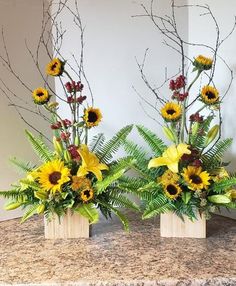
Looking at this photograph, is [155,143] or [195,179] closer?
[195,179]

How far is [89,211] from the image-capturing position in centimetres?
119

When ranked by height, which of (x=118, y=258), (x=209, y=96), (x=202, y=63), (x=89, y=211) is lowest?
(x=118, y=258)

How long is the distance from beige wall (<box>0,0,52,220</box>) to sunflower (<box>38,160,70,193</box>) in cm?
31

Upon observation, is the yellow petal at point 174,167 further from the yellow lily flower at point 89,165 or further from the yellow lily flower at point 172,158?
the yellow lily flower at point 89,165

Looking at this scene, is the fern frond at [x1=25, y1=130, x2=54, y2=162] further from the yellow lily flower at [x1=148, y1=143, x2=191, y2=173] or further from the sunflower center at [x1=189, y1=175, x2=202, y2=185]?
the sunflower center at [x1=189, y1=175, x2=202, y2=185]

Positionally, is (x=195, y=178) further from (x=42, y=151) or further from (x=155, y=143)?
(x=42, y=151)

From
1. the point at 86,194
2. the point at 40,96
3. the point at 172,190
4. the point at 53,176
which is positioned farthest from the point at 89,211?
the point at 40,96

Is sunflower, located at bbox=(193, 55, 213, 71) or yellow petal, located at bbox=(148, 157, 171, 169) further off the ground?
sunflower, located at bbox=(193, 55, 213, 71)

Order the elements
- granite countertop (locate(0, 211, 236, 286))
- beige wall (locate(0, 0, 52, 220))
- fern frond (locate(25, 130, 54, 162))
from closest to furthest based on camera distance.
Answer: granite countertop (locate(0, 211, 236, 286)) < fern frond (locate(25, 130, 54, 162)) < beige wall (locate(0, 0, 52, 220))

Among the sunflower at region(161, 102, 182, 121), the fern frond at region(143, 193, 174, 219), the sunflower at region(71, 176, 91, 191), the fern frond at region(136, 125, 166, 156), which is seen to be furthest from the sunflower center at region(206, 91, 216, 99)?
the sunflower at region(71, 176, 91, 191)

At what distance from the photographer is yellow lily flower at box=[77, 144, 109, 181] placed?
117 cm

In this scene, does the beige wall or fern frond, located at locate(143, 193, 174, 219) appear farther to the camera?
the beige wall

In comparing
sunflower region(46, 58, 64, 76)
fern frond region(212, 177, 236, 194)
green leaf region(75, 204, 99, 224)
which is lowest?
green leaf region(75, 204, 99, 224)

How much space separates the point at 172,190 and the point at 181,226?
14 centimetres
